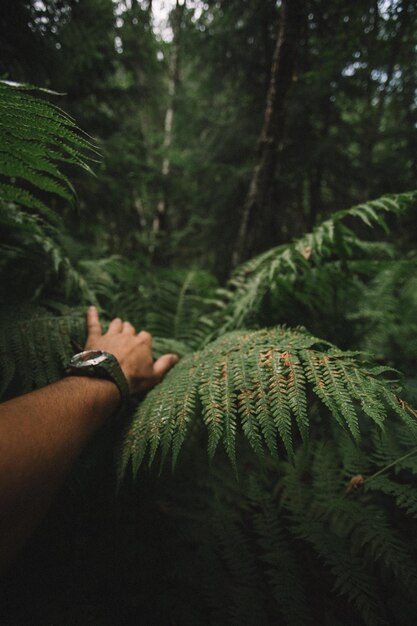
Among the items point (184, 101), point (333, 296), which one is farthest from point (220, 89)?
point (333, 296)

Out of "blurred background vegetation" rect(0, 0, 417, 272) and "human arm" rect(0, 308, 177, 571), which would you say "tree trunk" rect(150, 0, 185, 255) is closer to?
"blurred background vegetation" rect(0, 0, 417, 272)

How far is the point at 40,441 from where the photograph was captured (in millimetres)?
621

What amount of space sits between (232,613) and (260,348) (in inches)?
31.2

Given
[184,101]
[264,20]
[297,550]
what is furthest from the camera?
[184,101]

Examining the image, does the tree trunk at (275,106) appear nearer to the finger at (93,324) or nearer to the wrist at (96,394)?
the finger at (93,324)

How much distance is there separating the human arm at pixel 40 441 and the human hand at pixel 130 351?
0.18 meters

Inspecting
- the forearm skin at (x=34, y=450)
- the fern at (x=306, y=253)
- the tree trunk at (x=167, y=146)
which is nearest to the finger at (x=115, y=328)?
the forearm skin at (x=34, y=450)

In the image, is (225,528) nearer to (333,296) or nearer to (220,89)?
(333,296)

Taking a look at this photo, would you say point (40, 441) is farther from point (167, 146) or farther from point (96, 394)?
point (167, 146)

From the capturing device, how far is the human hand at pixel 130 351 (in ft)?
3.64

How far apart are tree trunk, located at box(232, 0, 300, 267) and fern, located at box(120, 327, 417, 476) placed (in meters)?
1.55

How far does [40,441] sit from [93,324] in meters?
0.69

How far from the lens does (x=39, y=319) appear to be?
1.15 m

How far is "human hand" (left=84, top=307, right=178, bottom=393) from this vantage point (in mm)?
1110
